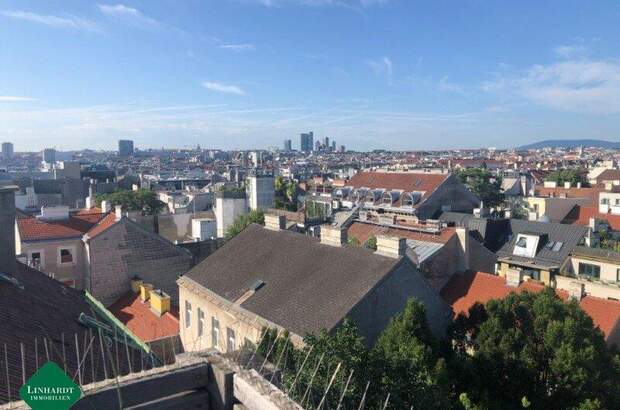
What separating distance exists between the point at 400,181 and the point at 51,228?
40.3 metres

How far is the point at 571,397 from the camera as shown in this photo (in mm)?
13922

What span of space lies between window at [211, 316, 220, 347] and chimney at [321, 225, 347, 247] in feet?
17.3

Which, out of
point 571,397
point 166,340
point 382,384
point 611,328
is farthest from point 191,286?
point 611,328

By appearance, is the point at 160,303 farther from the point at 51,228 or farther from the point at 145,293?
the point at 51,228

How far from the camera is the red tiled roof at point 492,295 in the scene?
20891 millimetres

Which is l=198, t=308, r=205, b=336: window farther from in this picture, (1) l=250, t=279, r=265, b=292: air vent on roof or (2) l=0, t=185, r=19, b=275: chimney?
(2) l=0, t=185, r=19, b=275: chimney

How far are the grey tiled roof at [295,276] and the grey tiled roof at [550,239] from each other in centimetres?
2151

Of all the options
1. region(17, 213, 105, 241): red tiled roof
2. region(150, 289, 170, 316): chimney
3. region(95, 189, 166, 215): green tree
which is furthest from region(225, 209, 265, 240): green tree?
→ region(95, 189, 166, 215): green tree

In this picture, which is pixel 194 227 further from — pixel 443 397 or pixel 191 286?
pixel 443 397

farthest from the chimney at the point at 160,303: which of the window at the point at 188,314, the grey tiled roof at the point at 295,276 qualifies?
the grey tiled roof at the point at 295,276

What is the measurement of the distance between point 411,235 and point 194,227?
16.7 metres

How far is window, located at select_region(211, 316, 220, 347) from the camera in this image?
812 inches

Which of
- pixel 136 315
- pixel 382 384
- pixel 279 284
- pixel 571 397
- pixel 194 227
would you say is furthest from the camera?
pixel 194 227

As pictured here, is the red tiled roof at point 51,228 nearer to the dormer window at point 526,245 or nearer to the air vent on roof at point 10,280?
the air vent on roof at point 10,280
